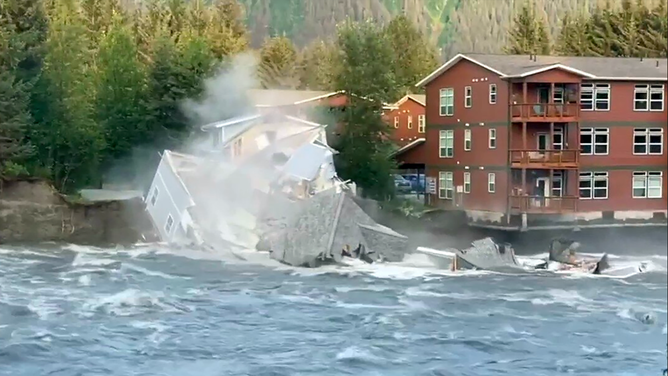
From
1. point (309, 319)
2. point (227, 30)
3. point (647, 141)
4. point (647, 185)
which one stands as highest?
point (227, 30)

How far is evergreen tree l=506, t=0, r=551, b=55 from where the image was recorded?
3668 mm

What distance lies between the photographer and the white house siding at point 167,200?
5.32 metres

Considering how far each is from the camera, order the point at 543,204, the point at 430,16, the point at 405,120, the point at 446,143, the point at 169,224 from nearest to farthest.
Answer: the point at 543,204 < the point at 430,16 < the point at 446,143 < the point at 405,120 < the point at 169,224

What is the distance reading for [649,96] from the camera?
2799 millimetres

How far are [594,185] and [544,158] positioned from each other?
0.86ft

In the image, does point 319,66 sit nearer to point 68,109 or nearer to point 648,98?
point 68,109

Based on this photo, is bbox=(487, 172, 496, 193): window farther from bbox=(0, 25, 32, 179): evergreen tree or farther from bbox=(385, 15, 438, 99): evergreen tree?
bbox=(0, 25, 32, 179): evergreen tree

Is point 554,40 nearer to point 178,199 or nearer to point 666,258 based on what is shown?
point 666,258

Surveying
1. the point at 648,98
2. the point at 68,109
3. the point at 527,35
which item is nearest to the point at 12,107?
the point at 68,109

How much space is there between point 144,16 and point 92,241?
181 cm

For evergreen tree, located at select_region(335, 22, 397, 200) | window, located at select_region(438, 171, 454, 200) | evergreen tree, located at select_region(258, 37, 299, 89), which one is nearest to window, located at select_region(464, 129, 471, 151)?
window, located at select_region(438, 171, 454, 200)

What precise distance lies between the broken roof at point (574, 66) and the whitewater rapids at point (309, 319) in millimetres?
585

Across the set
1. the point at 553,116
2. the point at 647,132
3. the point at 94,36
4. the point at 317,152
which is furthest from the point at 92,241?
the point at 647,132

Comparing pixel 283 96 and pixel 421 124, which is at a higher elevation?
pixel 283 96
